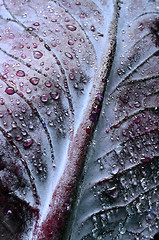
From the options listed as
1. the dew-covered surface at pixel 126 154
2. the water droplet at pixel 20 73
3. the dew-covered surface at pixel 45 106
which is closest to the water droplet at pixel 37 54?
the dew-covered surface at pixel 45 106

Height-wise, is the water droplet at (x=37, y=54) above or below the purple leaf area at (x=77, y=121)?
above

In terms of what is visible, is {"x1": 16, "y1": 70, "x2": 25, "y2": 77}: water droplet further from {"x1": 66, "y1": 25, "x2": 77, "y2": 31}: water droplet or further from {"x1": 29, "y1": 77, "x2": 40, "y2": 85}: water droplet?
{"x1": 66, "y1": 25, "x2": 77, "y2": 31}: water droplet

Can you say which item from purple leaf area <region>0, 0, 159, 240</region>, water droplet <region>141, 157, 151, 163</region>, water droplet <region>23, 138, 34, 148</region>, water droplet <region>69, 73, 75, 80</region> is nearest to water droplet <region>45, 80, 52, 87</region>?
purple leaf area <region>0, 0, 159, 240</region>

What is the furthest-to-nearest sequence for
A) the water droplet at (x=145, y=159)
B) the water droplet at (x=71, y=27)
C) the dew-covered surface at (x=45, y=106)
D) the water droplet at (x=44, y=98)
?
1. the water droplet at (x=71, y=27)
2. the water droplet at (x=145, y=159)
3. the water droplet at (x=44, y=98)
4. the dew-covered surface at (x=45, y=106)

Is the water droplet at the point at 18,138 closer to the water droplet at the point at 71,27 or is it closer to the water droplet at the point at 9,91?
the water droplet at the point at 9,91

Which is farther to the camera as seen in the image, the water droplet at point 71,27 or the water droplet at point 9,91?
the water droplet at point 71,27

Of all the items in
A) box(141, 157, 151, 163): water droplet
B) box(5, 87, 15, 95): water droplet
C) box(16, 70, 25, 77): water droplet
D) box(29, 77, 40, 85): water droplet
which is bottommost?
box(141, 157, 151, 163): water droplet

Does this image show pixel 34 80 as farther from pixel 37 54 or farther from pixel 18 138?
pixel 18 138

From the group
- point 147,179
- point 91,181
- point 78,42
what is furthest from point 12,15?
point 147,179

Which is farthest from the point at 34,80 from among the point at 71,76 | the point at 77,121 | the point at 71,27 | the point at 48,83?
the point at 71,27
